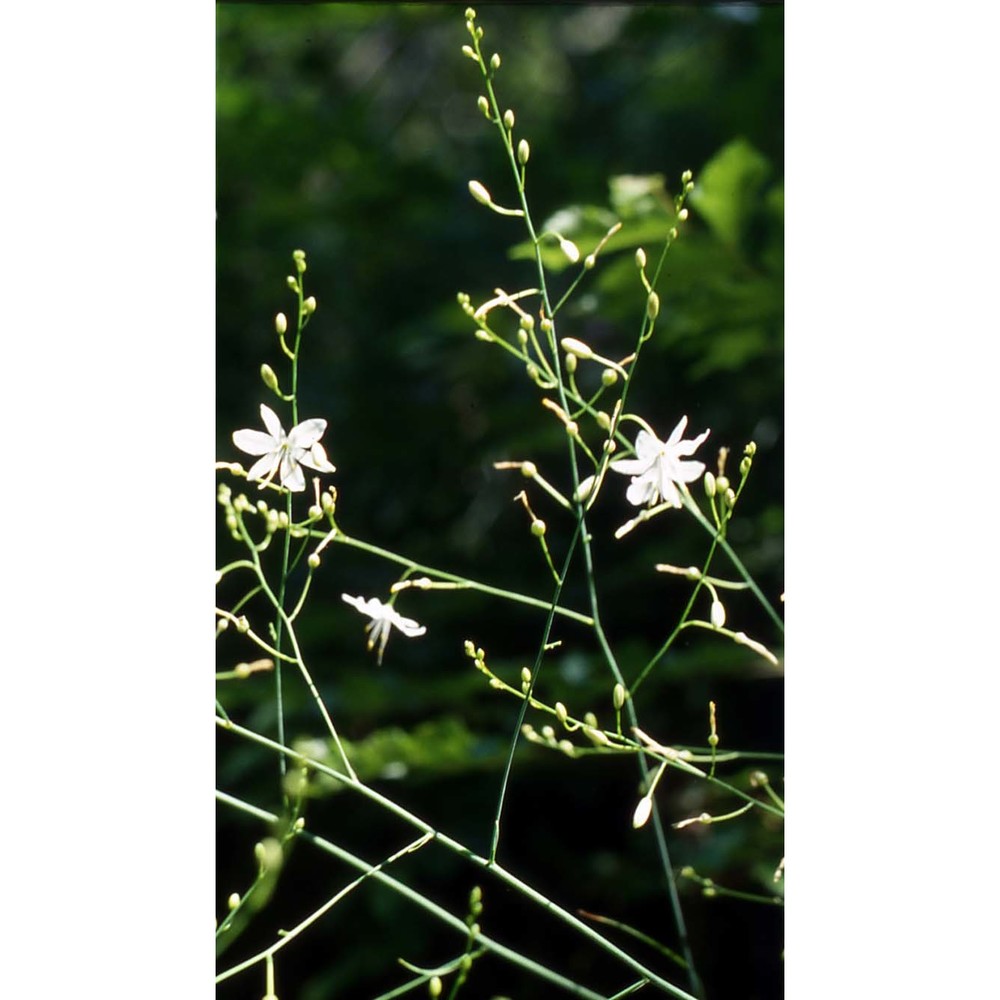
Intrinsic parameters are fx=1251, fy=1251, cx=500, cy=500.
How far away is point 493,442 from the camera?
4.64 feet

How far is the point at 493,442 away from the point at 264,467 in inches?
35.8

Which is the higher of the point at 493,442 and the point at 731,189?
the point at 731,189

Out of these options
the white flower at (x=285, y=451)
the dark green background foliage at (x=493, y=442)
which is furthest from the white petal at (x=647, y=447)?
the dark green background foliage at (x=493, y=442)

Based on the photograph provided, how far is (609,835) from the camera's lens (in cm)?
129

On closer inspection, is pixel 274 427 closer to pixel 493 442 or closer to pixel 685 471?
pixel 685 471

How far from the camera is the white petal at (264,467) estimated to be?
19.9 inches

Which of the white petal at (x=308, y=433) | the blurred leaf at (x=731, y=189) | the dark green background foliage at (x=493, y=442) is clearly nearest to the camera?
the white petal at (x=308, y=433)

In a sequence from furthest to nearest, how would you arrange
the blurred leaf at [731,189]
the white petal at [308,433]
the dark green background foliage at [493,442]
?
1. the dark green background foliage at [493,442]
2. the blurred leaf at [731,189]
3. the white petal at [308,433]

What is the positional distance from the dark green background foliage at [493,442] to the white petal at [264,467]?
0.37 meters

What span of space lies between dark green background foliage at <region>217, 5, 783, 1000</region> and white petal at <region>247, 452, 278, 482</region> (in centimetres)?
37

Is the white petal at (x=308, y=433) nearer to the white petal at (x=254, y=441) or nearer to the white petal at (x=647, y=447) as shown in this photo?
the white petal at (x=254, y=441)

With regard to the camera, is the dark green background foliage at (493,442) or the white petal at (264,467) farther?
the dark green background foliage at (493,442)

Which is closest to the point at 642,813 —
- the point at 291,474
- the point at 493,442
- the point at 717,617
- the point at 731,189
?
the point at 717,617
